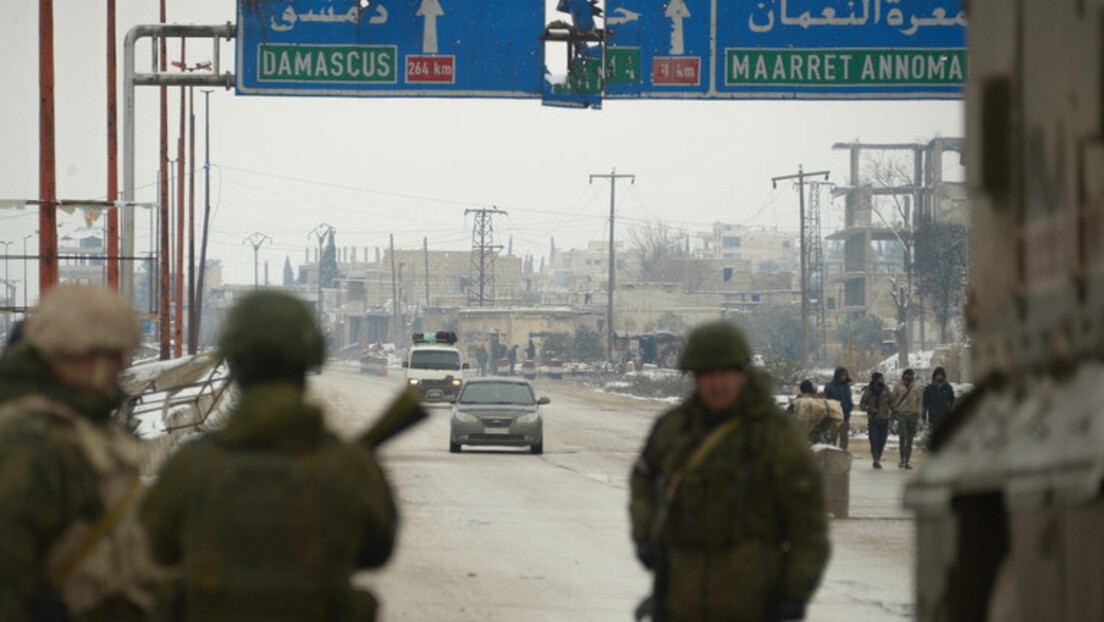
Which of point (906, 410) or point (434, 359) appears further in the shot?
point (434, 359)

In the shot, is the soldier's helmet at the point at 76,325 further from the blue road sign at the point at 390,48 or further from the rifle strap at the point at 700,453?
the blue road sign at the point at 390,48

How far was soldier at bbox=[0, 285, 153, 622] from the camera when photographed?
378 centimetres

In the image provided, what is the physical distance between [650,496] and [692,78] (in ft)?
51.4

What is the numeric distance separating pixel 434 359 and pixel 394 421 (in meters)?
45.9

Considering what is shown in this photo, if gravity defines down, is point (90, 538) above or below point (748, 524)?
above

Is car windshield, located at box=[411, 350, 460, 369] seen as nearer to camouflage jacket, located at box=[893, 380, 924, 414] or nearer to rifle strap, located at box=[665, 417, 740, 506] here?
camouflage jacket, located at box=[893, 380, 924, 414]

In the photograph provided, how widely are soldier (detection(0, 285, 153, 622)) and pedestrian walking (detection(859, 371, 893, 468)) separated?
71.4ft

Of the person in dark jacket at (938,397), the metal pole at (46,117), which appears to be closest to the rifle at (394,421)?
the metal pole at (46,117)

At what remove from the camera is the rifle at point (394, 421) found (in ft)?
13.2

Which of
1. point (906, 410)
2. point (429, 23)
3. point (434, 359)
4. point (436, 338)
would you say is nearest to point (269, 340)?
point (429, 23)

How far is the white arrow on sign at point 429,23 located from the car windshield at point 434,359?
1140 inches

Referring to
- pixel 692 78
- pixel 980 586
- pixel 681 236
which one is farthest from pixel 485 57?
pixel 681 236

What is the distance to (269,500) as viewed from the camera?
371 centimetres

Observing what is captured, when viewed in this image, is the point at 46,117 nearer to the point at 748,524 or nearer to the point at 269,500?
the point at 748,524
